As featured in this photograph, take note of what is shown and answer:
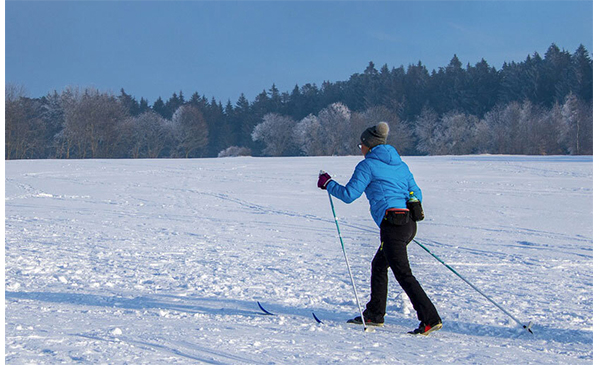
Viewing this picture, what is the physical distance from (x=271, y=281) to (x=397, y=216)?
89.5 inches

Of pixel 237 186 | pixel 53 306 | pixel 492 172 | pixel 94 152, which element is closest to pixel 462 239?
pixel 53 306

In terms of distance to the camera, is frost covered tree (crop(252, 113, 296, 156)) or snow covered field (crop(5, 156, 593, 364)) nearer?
snow covered field (crop(5, 156, 593, 364))

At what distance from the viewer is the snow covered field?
409cm

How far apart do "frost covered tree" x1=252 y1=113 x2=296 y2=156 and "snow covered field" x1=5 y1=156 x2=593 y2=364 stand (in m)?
72.9

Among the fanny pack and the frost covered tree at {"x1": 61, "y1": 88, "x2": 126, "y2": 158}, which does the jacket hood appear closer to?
the fanny pack

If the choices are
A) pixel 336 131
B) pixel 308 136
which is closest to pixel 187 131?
pixel 308 136

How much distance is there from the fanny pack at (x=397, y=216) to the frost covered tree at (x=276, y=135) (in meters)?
82.2

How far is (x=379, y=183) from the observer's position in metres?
4.61

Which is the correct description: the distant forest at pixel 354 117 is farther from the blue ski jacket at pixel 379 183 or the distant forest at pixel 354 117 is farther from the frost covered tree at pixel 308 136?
the blue ski jacket at pixel 379 183

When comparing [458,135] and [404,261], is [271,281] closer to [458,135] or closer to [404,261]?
[404,261]

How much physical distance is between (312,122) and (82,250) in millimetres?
77028

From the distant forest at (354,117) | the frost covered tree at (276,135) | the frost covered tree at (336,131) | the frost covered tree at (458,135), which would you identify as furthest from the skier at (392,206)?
the frost covered tree at (276,135)

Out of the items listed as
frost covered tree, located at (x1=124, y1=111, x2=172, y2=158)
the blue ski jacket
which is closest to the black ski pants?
the blue ski jacket

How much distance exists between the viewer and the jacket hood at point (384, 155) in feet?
15.2
